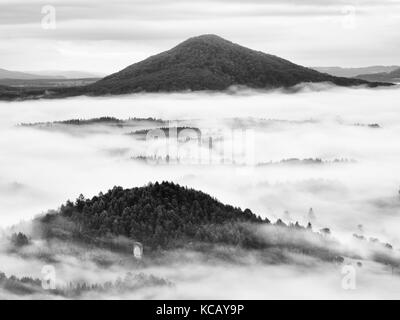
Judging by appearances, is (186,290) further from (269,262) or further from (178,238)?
(269,262)

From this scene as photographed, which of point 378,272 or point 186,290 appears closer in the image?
point 186,290
